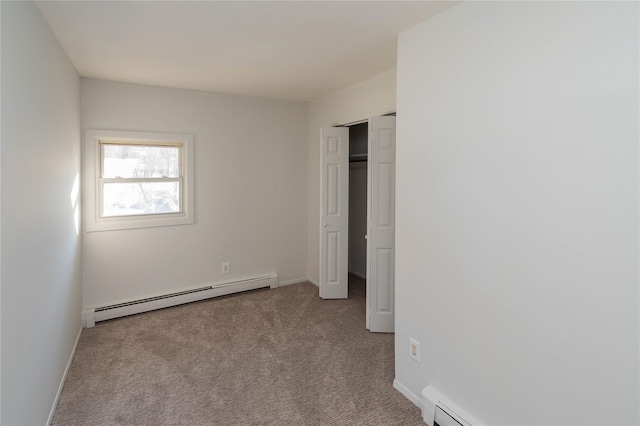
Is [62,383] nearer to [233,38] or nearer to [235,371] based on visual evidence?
[235,371]

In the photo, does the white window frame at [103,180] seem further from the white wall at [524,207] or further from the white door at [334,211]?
the white wall at [524,207]

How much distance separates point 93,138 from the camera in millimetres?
3455

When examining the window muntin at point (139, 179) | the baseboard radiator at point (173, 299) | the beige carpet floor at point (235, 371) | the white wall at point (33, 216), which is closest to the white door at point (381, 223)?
the beige carpet floor at point (235, 371)

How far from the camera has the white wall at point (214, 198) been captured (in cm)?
359

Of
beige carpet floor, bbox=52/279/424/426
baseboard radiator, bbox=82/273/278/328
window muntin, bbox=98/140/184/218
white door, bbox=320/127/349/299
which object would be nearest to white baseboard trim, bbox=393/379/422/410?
beige carpet floor, bbox=52/279/424/426

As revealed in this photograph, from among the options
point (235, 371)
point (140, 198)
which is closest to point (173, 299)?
point (140, 198)

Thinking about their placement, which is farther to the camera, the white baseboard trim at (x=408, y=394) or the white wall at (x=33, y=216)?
the white baseboard trim at (x=408, y=394)

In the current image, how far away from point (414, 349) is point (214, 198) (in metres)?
2.86

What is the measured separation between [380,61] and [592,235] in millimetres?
2128

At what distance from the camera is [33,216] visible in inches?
71.8

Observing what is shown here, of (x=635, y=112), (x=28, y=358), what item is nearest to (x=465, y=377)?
(x=635, y=112)

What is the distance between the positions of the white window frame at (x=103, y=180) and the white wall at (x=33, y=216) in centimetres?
74

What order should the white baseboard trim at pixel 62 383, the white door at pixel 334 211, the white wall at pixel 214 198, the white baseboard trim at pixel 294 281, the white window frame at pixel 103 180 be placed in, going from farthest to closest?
1. the white baseboard trim at pixel 294 281
2. the white door at pixel 334 211
3. the white wall at pixel 214 198
4. the white window frame at pixel 103 180
5. the white baseboard trim at pixel 62 383

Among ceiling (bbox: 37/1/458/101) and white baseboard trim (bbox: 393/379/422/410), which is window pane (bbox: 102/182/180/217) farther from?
white baseboard trim (bbox: 393/379/422/410)
